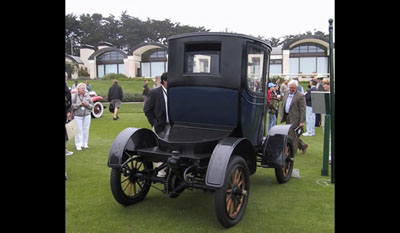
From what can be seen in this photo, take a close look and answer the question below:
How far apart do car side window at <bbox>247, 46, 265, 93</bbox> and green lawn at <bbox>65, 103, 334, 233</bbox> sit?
1.69m

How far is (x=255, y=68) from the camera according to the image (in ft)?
15.9

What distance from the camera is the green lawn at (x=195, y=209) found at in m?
4.02

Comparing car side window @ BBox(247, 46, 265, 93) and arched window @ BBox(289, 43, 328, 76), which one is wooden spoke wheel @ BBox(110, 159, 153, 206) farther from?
arched window @ BBox(289, 43, 328, 76)

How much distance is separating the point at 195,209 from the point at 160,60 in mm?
37965

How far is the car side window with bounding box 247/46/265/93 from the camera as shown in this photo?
4.62 metres

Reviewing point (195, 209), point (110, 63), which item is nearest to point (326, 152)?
point (195, 209)

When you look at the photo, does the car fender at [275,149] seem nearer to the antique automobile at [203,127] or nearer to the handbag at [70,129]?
the antique automobile at [203,127]

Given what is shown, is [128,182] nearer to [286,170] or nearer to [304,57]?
[286,170]

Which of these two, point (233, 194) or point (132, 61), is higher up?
point (132, 61)

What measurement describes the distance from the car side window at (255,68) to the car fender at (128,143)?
5.25ft

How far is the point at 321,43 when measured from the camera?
114 feet

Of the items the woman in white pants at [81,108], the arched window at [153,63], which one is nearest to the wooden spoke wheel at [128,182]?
the woman in white pants at [81,108]
